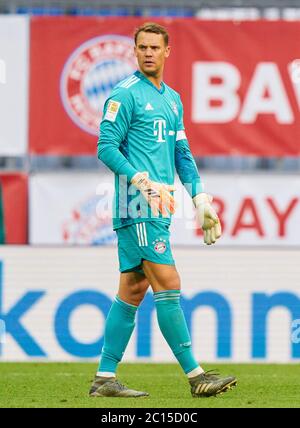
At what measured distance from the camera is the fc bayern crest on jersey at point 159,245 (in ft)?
21.0

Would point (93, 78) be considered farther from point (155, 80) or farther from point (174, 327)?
point (174, 327)

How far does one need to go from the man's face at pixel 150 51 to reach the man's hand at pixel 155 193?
0.56 m

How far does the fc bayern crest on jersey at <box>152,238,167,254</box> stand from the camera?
640 cm

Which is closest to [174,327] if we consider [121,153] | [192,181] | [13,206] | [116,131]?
[192,181]

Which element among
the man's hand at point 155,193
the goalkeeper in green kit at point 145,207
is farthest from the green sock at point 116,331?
the man's hand at point 155,193

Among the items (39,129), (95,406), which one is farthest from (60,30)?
(95,406)

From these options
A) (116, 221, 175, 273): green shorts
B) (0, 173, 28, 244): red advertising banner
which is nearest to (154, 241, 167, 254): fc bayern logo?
(116, 221, 175, 273): green shorts

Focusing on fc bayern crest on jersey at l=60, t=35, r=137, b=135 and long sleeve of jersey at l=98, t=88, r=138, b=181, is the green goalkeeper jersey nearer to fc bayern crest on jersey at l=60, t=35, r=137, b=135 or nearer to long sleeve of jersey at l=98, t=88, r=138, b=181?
long sleeve of jersey at l=98, t=88, r=138, b=181

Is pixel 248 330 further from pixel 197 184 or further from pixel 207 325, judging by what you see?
pixel 197 184

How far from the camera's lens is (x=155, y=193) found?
6336mm

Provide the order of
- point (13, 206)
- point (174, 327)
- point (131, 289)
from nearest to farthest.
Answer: point (174, 327) < point (131, 289) < point (13, 206)

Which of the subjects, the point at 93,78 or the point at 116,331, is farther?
the point at 93,78

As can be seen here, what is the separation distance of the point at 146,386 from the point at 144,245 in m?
1.34

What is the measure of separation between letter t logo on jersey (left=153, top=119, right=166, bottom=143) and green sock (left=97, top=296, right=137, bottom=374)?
2.82 feet
